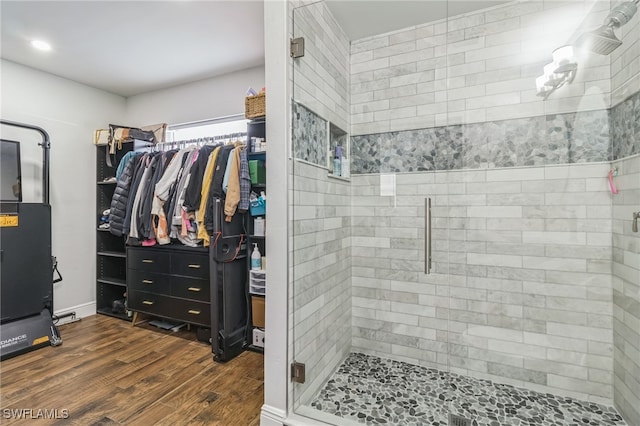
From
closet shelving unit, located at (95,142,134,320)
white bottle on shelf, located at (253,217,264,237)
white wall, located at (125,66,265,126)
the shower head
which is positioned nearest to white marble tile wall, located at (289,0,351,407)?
white bottle on shelf, located at (253,217,264,237)

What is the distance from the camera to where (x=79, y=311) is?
3.24 meters

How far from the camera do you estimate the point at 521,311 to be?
6.44ft

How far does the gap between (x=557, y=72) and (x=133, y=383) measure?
323 cm

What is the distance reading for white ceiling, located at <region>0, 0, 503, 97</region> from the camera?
2.05 meters

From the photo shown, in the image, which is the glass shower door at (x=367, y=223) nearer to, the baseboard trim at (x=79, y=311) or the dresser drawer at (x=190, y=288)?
the dresser drawer at (x=190, y=288)

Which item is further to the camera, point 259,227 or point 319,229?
point 259,227

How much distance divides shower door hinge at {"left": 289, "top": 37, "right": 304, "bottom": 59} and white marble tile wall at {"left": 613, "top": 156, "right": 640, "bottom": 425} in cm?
175

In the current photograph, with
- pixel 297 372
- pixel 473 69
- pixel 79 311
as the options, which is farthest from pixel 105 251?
pixel 473 69

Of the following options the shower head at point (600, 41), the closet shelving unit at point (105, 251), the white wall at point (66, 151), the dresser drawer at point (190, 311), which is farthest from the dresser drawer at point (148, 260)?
the shower head at point (600, 41)

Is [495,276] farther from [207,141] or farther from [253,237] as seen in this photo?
[207,141]

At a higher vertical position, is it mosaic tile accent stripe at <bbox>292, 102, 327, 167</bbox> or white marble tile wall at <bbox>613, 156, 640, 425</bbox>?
mosaic tile accent stripe at <bbox>292, 102, 327, 167</bbox>

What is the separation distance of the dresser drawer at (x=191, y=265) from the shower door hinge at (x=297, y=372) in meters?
1.29

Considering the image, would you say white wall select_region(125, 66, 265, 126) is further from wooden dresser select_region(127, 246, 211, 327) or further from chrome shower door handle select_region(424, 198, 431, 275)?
chrome shower door handle select_region(424, 198, 431, 275)

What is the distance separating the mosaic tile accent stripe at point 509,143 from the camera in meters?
1.72
